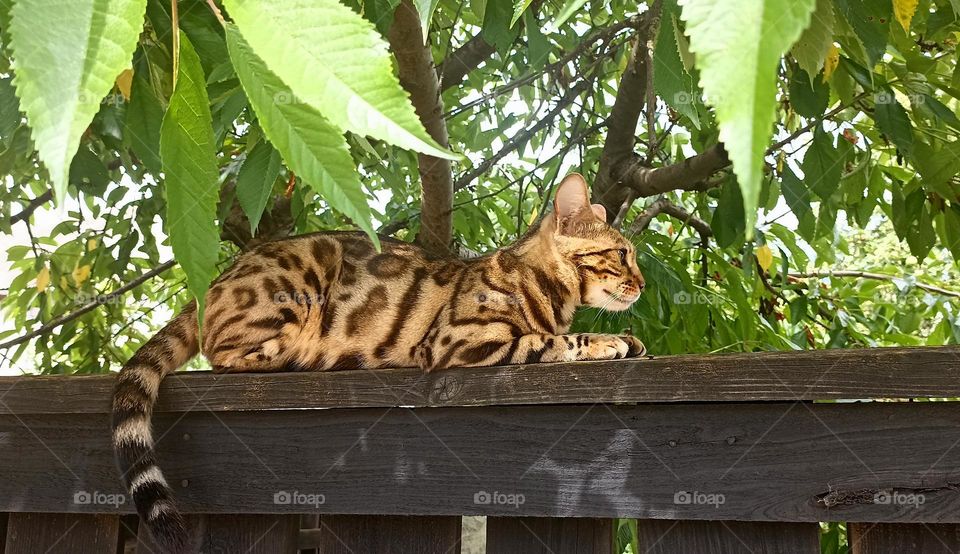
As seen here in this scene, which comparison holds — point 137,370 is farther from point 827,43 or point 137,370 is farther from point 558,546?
point 827,43

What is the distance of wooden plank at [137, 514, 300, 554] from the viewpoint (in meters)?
2.11

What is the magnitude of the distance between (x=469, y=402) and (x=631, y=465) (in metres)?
0.38

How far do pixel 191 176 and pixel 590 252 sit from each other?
2616mm

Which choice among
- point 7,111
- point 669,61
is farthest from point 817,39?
point 7,111

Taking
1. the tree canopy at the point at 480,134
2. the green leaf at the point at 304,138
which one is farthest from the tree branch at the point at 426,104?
the green leaf at the point at 304,138

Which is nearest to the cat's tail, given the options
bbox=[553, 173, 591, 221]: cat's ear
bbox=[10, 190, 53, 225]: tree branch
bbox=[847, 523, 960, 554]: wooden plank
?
bbox=[847, 523, 960, 554]: wooden plank

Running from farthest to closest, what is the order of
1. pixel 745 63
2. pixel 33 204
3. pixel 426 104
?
1. pixel 33 204
2. pixel 426 104
3. pixel 745 63

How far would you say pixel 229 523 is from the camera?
213 cm

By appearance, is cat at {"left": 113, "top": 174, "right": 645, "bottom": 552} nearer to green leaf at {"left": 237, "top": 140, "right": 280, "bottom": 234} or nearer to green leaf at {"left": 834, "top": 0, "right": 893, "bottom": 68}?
green leaf at {"left": 237, "top": 140, "right": 280, "bottom": 234}

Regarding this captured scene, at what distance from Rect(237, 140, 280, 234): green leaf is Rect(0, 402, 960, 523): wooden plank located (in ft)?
2.08

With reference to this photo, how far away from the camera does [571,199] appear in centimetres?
320

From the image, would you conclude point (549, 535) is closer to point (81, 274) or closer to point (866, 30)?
point (866, 30)

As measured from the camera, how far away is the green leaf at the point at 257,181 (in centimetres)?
148

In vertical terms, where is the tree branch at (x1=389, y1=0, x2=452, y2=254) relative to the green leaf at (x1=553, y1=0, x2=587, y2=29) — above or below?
above
